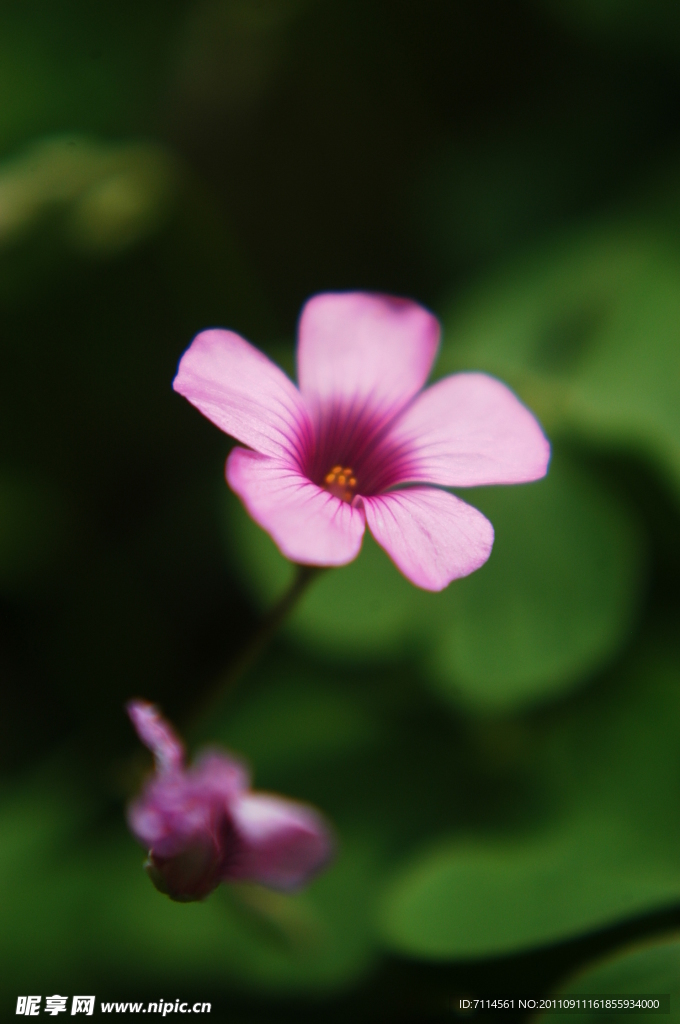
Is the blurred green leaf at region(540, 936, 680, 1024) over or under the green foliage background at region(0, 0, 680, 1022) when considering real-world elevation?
under

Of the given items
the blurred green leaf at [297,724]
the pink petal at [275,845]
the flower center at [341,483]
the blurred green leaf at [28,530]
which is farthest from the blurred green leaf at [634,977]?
the blurred green leaf at [28,530]

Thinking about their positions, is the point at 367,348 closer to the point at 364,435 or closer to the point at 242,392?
the point at 364,435

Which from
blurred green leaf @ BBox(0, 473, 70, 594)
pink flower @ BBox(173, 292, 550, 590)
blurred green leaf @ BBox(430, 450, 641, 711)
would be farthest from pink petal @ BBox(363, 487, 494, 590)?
blurred green leaf @ BBox(0, 473, 70, 594)

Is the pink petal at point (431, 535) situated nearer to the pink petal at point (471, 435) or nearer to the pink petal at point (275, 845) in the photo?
the pink petal at point (471, 435)

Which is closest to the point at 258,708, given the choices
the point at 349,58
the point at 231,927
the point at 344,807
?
the point at 344,807

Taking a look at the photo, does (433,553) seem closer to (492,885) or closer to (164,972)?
(492,885)

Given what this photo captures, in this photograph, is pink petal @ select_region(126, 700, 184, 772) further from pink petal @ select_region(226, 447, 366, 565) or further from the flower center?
the flower center
